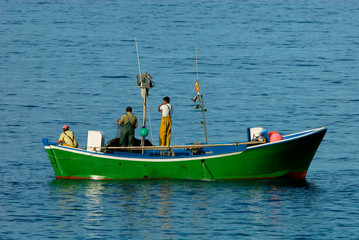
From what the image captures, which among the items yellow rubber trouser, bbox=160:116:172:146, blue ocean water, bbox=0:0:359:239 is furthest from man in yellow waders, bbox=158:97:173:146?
blue ocean water, bbox=0:0:359:239

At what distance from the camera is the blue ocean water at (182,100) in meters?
25.8

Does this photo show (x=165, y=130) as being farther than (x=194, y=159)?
Yes

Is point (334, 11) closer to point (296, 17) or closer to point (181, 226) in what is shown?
point (296, 17)

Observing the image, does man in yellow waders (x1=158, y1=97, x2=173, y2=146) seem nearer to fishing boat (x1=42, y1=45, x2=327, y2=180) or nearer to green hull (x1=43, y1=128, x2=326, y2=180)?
fishing boat (x1=42, y1=45, x2=327, y2=180)

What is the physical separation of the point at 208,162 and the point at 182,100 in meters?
26.3

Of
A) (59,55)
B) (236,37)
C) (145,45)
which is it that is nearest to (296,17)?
(236,37)

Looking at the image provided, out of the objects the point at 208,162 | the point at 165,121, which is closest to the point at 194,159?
the point at 208,162

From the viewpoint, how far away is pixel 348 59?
254ft

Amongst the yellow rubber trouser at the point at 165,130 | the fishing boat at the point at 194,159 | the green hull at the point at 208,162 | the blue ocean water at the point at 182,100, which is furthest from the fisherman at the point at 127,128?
the blue ocean water at the point at 182,100

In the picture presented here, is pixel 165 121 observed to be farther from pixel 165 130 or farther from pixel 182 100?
pixel 182 100

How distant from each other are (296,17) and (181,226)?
93336 mm

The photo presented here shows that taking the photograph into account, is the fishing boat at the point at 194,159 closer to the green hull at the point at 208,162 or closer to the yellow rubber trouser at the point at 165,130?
the green hull at the point at 208,162

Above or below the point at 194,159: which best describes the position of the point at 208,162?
below

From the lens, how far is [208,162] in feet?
97.3
